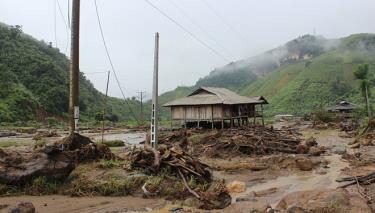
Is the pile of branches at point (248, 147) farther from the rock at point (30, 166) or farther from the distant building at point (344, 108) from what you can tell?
the distant building at point (344, 108)

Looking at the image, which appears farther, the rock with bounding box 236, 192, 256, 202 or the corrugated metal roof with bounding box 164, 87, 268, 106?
the corrugated metal roof with bounding box 164, 87, 268, 106

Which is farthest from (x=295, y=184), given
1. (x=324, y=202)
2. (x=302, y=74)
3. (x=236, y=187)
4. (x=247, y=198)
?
(x=302, y=74)

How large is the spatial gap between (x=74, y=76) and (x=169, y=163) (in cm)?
528

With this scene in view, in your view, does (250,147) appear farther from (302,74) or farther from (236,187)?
(302,74)

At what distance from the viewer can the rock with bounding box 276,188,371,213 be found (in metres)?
7.82

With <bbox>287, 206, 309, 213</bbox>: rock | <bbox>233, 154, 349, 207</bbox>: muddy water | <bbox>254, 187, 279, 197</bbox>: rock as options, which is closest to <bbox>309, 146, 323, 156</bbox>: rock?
<bbox>233, 154, 349, 207</bbox>: muddy water

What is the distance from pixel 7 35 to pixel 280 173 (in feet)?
271

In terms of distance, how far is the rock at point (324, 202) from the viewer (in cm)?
782

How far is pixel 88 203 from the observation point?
9.55m

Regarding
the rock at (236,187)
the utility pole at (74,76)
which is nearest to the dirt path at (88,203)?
the rock at (236,187)

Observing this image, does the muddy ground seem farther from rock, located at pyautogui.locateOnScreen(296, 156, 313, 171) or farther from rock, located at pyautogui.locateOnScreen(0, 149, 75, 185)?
rock, located at pyautogui.locateOnScreen(0, 149, 75, 185)

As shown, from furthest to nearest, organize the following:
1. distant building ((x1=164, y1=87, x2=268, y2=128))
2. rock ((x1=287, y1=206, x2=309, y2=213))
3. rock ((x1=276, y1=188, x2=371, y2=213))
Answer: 1. distant building ((x1=164, y1=87, x2=268, y2=128))
2. rock ((x1=276, y1=188, x2=371, y2=213))
3. rock ((x1=287, y1=206, x2=309, y2=213))

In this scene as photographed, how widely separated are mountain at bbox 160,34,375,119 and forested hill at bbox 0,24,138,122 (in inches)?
1899

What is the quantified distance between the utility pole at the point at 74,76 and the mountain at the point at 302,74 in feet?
205
